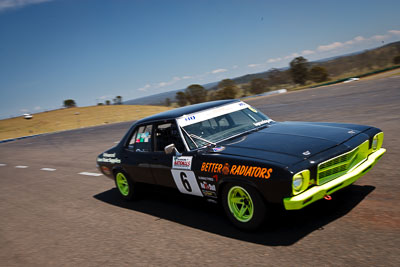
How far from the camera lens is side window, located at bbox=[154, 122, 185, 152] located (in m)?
4.77

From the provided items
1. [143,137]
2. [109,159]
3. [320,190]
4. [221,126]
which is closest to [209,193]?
[221,126]

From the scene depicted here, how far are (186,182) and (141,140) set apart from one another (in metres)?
1.46

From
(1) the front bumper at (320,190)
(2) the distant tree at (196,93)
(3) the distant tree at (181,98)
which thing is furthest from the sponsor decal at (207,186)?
(3) the distant tree at (181,98)

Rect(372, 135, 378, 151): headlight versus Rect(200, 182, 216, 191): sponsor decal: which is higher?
Rect(372, 135, 378, 151): headlight

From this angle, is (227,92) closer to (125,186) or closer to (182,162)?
(125,186)

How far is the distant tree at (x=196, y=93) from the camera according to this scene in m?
58.7

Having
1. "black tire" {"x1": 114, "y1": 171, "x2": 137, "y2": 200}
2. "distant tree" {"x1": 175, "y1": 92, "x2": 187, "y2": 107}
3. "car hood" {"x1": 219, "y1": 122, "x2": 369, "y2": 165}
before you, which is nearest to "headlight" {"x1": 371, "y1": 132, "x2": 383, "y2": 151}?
"car hood" {"x1": 219, "y1": 122, "x2": 369, "y2": 165}

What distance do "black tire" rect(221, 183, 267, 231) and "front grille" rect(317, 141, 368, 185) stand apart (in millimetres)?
701

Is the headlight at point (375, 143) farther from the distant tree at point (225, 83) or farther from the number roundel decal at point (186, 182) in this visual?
the distant tree at point (225, 83)

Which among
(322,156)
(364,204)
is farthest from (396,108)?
(322,156)

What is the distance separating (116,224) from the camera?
503 cm

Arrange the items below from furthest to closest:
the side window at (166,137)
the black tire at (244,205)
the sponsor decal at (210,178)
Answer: the side window at (166,137)
the sponsor decal at (210,178)
the black tire at (244,205)

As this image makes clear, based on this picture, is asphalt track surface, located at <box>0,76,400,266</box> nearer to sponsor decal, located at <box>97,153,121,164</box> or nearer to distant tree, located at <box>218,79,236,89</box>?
sponsor decal, located at <box>97,153,121,164</box>

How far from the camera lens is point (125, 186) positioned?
20.2 ft
